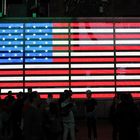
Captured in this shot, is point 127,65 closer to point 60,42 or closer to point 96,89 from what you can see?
point 96,89

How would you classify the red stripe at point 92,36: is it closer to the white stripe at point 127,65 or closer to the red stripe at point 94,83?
the white stripe at point 127,65

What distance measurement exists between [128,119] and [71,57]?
11.3m

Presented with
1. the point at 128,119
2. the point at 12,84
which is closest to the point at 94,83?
the point at 12,84

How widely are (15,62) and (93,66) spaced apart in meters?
3.47

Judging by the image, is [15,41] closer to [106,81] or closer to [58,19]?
[58,19]

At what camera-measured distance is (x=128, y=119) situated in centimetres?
924

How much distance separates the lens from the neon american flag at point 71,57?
66.1 feet

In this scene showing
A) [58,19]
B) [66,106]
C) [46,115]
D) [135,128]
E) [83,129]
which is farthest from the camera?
[58,19]

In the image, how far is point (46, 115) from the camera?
35.3ft

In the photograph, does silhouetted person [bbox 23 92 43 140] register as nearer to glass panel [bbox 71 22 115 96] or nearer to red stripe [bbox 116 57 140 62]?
glass panel [bbox 71 22 115 96]

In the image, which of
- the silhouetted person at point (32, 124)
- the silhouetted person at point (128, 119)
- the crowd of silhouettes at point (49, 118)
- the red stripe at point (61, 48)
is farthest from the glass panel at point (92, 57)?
the silhouetted person at point (32, 124)

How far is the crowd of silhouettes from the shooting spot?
30.1ft

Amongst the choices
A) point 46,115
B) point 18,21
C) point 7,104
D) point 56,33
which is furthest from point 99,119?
point 46,115

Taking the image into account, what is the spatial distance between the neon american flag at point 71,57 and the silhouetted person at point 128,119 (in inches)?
427
